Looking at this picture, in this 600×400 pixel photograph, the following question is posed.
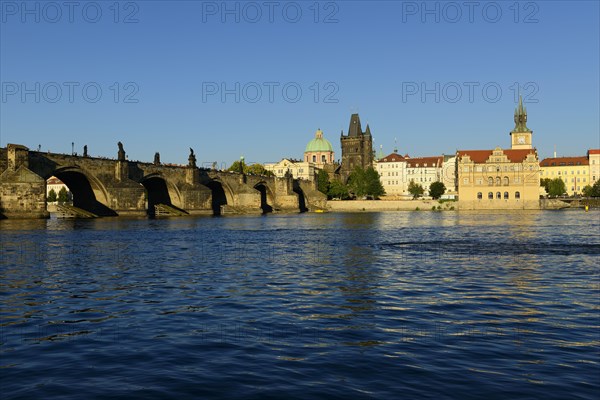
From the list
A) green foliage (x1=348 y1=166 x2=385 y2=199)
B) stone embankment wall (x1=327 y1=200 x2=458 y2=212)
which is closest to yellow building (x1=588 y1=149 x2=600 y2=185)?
green foliage (x1=348 y1=166 x2=385 y2=199)

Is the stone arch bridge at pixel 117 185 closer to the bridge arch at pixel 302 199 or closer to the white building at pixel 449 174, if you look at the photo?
the bridge arch at pixel 302 199

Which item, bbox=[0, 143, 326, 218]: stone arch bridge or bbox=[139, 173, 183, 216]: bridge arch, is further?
bbox=[139, 173, 183, 216]: bridge arch

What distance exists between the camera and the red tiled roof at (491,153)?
134 m

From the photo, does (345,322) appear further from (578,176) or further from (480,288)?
(578,176)

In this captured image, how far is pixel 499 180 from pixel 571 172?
225ft

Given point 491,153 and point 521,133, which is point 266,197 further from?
point 521,133

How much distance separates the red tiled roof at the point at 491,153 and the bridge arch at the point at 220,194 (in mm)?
56655

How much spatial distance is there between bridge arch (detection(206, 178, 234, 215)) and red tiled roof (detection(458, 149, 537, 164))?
186 ft

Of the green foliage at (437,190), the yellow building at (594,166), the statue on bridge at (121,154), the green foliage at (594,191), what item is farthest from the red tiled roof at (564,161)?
the statue on bridge at (121,154)

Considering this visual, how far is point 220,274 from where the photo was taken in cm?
1992

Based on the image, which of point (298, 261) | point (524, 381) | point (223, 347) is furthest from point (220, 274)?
point (524, 381)

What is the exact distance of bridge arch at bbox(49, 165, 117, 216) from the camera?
72.8 metres

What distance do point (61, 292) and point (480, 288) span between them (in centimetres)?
1095

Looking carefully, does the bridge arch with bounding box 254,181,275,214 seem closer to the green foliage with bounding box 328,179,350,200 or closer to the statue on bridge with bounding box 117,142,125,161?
the green foliage with bounding box 328,179,350,200
